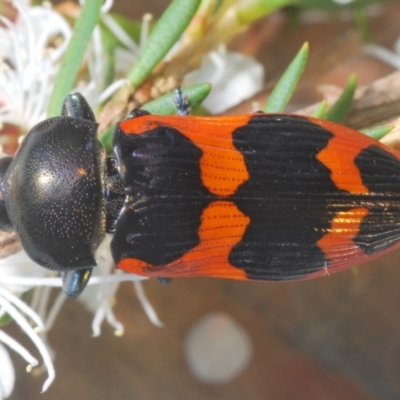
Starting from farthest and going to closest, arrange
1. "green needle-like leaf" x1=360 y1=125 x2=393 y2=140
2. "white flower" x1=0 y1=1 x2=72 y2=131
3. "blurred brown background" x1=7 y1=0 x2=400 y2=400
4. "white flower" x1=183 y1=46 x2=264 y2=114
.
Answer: "blurred brown background" x1=7 y1=0 x2=400 y2=400 < "white flower" x1=183 y1=46 x2=264 y2=114 < "white flower" x1=0 y1=1 x2=72 y2=131 < "green needle-like leaf" x1=360 y1=125 x2=393 y2=140

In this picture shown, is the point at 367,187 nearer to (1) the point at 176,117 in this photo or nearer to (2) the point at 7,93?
(1) the point at 176,117

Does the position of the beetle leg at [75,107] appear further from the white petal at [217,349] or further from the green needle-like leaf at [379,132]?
the white petal at [217,349]

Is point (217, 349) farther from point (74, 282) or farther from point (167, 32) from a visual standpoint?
point (167, 32)

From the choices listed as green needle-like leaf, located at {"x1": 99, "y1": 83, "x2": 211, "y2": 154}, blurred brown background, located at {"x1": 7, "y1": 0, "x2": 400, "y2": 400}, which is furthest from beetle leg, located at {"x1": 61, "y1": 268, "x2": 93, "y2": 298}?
blurred brown background, located at {"x1": 7, "y1": 0, "x2": 400, "y2": 400}

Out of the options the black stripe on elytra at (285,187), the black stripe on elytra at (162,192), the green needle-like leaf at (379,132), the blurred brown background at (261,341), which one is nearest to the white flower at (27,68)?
the black stripe on elytra at (162,192)

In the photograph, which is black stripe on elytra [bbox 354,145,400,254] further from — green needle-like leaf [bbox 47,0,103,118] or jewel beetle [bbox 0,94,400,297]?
green needle-like leaf [bbox 47,0,103,118]

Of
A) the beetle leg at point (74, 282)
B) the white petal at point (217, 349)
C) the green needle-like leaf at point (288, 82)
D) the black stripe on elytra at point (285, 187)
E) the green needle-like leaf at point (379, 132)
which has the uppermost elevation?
the green needle-like leaf at point (288, 82)
